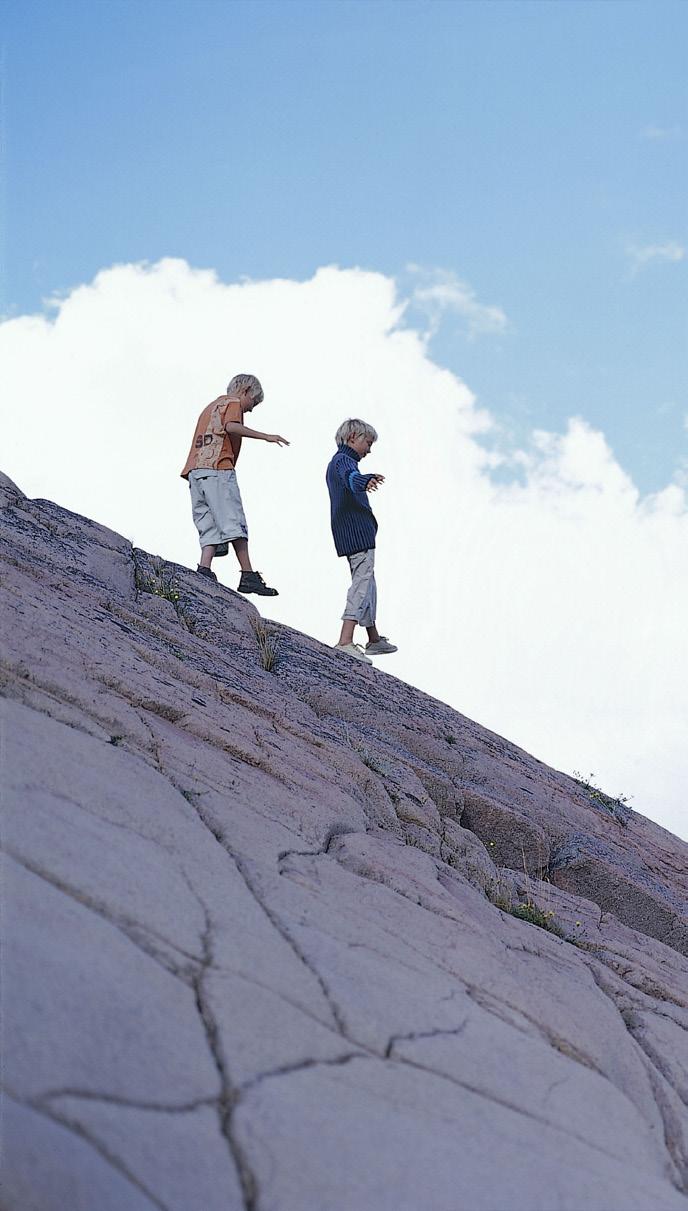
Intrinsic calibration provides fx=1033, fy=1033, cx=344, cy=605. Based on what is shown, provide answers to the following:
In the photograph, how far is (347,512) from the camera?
30.8ft

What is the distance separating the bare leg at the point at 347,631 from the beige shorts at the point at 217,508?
4.07 feet

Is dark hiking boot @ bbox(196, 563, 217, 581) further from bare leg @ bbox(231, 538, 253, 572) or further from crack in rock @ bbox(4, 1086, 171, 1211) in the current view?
crack in rock @ bbox(4, 1086, 171, 1211)

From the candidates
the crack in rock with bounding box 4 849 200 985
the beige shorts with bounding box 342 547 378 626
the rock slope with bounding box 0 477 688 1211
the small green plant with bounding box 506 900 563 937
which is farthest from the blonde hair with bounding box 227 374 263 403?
the crack in rock with bounding box 4 849 200 985

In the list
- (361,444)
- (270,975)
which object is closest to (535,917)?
(270,975)

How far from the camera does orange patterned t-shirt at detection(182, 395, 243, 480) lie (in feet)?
29.3

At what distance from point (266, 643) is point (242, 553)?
1933 mm

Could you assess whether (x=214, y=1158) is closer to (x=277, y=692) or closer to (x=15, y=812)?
(x=15, y=812)

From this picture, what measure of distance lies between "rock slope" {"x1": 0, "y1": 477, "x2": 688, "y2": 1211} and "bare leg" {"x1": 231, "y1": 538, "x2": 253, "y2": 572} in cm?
289

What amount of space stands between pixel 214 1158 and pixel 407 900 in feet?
6.33

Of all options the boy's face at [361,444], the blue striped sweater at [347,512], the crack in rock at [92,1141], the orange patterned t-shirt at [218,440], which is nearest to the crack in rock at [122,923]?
the crack in rock at [92,1141]

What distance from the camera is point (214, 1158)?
1924 millimetres

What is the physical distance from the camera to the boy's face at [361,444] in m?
9.29

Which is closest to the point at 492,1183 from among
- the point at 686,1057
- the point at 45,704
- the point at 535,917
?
the point at 686,1057

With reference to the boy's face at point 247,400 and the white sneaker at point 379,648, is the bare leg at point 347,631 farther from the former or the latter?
the boy's face at point 247,400
